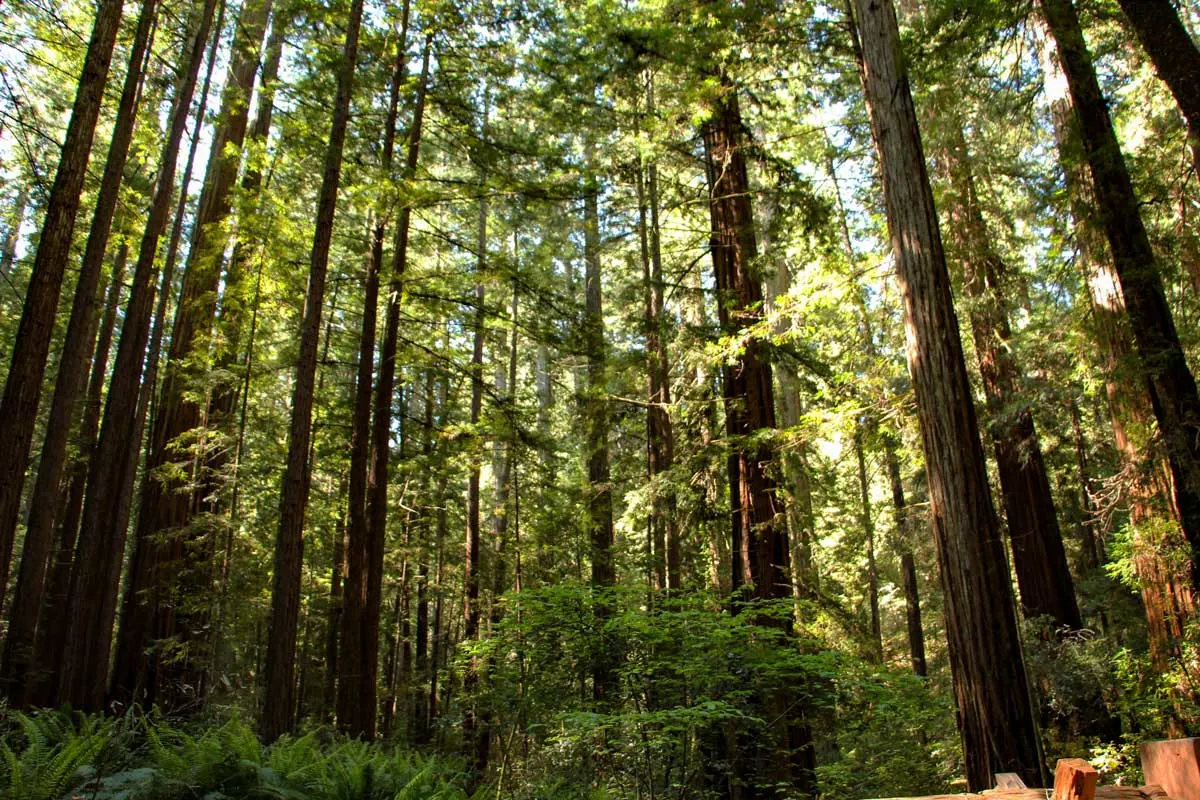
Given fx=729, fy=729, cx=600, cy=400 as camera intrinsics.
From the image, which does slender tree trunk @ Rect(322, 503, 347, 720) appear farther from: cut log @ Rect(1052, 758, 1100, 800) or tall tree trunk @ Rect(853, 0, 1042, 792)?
cut log @ Rect(1052, 758, 1100, 800)

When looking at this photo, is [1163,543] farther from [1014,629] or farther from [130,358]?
[130,358]

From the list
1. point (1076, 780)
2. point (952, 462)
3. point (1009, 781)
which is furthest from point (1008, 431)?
point (1076, 780)

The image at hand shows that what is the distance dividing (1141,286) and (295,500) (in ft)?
31.1

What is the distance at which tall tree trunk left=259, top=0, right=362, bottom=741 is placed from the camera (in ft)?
26.6

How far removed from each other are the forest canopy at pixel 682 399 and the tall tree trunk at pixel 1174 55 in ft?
0.10

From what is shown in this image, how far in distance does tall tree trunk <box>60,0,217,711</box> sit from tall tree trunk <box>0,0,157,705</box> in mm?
710

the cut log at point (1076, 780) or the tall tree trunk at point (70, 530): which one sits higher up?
the tall tree trunk at point (70, 530)

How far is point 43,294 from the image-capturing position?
673cm

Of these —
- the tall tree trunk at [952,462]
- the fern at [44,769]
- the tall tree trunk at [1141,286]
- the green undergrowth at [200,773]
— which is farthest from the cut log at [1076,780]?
the tall tree trunk at [1141,286]

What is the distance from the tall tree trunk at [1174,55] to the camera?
6953 mm

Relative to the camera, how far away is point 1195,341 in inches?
298

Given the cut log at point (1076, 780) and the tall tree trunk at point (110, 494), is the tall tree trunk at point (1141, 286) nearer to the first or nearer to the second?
the cut log at point (1076, 780)

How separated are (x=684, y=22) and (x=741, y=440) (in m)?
5.53

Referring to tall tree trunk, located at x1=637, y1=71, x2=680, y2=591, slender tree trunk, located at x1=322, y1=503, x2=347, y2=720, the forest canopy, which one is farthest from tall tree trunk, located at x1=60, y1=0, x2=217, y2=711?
slender tree trunk, located at x1=322, y1=503, x2=347, y2=720
